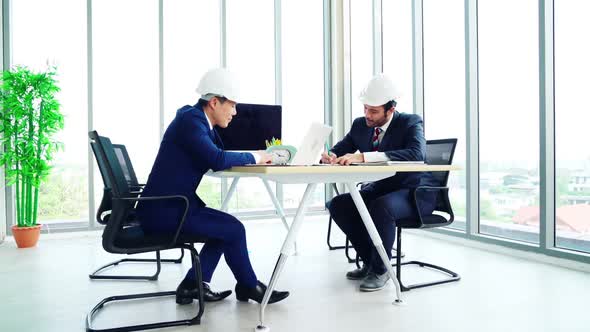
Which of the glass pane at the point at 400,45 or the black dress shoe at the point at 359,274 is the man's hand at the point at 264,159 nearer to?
the black dress shoe at the point at 359,274

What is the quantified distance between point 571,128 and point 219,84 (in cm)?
251

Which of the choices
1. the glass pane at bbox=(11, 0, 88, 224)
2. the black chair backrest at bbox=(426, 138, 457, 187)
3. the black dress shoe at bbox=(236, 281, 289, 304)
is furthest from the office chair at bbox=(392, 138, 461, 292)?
the glass pane at bbox=(11, 0, 88, 224)

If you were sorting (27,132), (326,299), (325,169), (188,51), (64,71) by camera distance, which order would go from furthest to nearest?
1. (188,51)
2. (64,71)
3. (27,132)
4. (326,299)
5. (325,169)

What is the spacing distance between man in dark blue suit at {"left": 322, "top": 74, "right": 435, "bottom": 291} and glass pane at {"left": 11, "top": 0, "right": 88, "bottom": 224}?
306cm

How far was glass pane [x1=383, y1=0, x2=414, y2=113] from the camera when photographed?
176 inches

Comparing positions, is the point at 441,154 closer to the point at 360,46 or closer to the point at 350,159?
the point at 350,159

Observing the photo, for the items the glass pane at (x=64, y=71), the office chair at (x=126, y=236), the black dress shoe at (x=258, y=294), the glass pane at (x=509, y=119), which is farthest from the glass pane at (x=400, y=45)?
the glass pane at (x=64, y=71)

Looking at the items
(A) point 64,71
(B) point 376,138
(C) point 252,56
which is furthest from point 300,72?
(B) point 376,138

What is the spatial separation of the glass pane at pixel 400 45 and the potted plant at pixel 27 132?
3.44m

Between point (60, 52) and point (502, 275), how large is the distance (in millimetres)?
4598

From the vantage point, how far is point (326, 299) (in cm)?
230

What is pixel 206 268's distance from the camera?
7.36 feet

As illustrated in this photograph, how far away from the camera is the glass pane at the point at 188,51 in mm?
4855

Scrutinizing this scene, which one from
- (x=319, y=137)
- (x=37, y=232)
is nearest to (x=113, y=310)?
(x=319, y=137)
